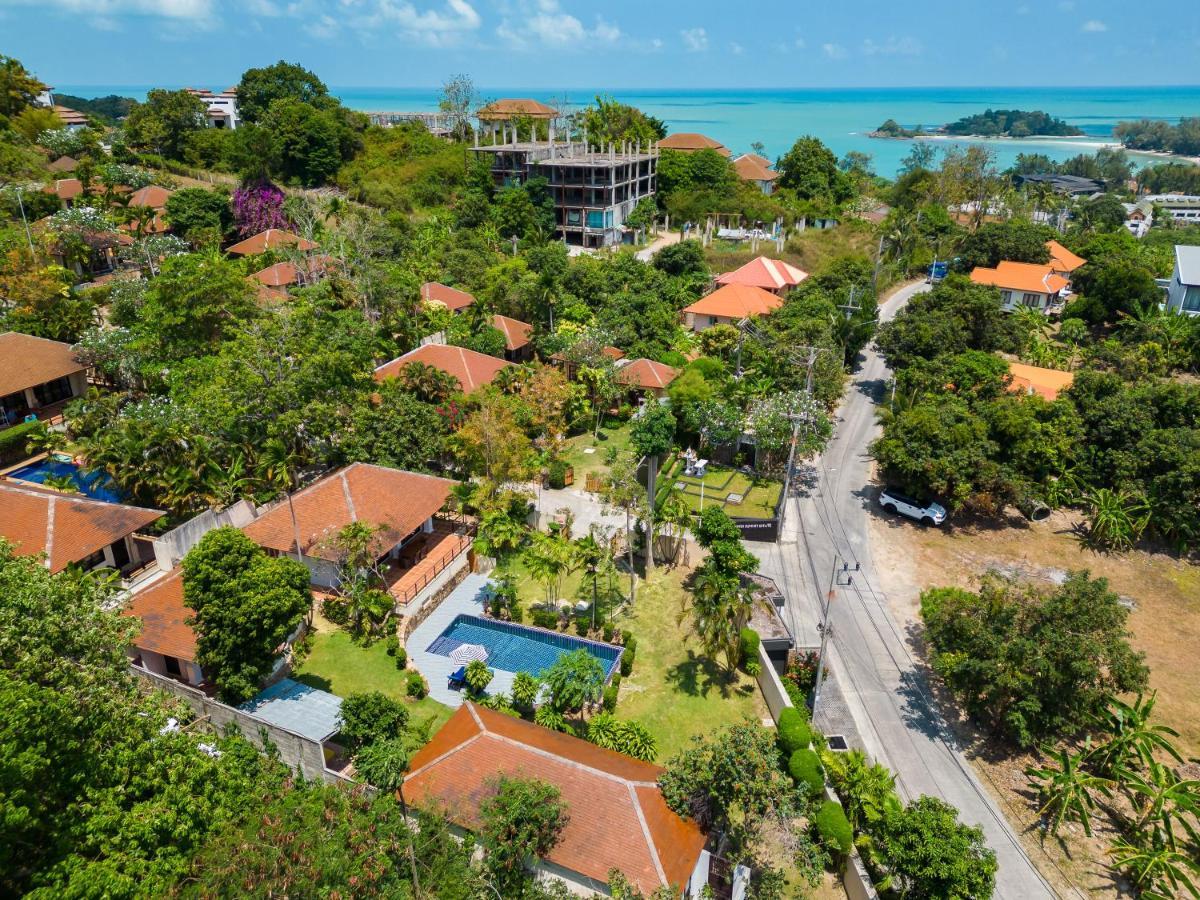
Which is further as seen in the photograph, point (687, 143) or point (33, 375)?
point (687, 143)

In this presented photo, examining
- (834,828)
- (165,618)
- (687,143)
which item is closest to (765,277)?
(687,143)

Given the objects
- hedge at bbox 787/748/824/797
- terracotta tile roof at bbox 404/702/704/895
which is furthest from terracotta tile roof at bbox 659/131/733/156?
terracotta tile roof at bbox 404/702/704/895

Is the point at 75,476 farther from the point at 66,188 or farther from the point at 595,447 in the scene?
the point at 66,188

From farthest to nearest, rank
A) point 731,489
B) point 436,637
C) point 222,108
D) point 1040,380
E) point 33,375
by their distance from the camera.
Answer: point 222,108, point 1040,380, point 33,375, point 731,489, point 436,637

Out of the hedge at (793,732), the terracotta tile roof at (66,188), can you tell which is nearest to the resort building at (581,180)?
the terracotta tile roof at (66,188)

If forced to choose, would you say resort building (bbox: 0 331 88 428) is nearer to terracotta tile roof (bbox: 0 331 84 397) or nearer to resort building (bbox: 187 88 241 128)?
terracotta tile roof (bbox: 0 331 84 397)

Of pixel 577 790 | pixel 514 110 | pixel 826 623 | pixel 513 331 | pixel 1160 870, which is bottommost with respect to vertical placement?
pixel 1160 870
